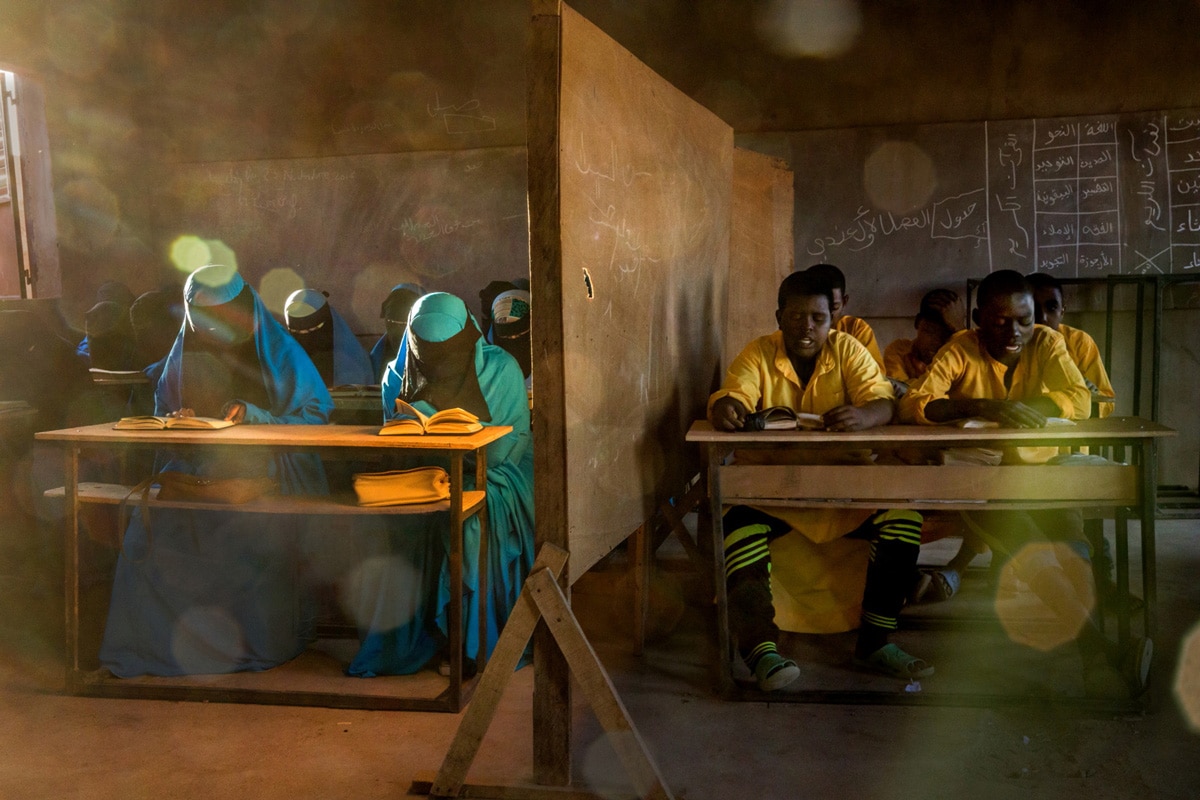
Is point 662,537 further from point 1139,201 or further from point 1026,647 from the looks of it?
point 1139,201

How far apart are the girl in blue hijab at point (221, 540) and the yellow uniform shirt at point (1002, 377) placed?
2.43 metres

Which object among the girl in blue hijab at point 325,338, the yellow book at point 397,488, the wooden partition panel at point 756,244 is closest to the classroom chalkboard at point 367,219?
the girl in blue hijab at point 325,338

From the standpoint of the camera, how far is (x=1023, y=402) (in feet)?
10.2

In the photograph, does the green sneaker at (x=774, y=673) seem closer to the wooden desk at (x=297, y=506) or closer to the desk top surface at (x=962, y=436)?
the desk top surface at (x=962, y=436)

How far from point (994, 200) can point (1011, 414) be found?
12.2ft

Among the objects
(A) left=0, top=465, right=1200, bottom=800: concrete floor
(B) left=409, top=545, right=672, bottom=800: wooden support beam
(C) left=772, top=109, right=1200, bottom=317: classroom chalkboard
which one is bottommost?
(A) left=0, top=465, right=1200, bottom=800: concrete floor

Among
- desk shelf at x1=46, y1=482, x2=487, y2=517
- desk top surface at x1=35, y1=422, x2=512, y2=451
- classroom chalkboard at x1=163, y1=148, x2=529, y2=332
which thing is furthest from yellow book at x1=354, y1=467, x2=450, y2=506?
classroom chalkboard at x1=163, y1=148, x2=529, y2=332

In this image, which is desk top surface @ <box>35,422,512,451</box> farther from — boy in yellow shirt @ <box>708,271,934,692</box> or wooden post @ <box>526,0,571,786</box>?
boy in yellow shirt @ <box>708,271,934,692</box>

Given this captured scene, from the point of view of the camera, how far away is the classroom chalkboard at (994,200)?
580 centimetres

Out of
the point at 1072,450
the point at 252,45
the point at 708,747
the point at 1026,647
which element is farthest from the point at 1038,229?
the point at 252,45

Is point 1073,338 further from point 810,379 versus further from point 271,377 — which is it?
point 271,377

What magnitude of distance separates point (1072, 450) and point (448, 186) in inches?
193

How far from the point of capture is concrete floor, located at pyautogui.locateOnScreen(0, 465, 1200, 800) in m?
2.36

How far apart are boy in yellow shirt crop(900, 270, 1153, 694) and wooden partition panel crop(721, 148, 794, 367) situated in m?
1.23
